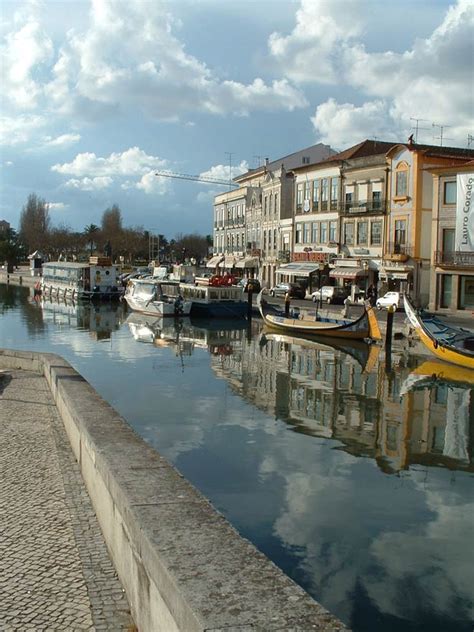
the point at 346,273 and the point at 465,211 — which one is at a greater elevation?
the point at 465,211

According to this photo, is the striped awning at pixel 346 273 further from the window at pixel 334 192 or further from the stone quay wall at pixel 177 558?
the stone quay wall at pixel 177 558

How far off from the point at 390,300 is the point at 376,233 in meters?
9.07

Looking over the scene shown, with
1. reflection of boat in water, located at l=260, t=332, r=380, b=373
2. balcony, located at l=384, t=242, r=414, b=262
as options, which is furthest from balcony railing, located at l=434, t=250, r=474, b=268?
reflection of boat in water, located at l=260, t=332, r=380, b=373

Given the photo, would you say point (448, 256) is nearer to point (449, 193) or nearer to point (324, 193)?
point (449, 193)

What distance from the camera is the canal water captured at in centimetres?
951

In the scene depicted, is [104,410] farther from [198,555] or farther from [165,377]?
[165,377]

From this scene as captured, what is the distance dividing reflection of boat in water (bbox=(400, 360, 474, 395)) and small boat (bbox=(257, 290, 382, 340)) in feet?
22.9

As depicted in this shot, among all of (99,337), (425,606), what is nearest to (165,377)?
(99,337)

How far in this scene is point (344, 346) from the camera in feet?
126

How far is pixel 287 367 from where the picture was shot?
101 feet

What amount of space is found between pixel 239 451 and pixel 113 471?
8.58 metres

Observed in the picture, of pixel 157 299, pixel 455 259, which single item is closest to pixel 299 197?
pixel 157 299

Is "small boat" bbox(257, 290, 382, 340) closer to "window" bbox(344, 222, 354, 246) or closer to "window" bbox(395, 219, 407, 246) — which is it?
"window" bbox(395, 219, 407, 246)

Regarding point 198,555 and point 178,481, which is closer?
point 198,555
